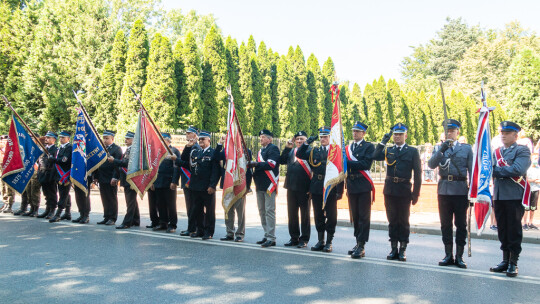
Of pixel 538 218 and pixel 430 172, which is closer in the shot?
pixel 538 218

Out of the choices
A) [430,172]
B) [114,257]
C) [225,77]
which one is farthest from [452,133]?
[225,77]

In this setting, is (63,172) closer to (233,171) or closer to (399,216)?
(233,171)

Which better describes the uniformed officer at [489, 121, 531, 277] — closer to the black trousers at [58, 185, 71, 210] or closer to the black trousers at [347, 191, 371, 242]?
the black trousers at [347, 191, 371, 242]

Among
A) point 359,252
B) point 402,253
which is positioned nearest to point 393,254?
point 402,253

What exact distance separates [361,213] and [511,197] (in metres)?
2.04

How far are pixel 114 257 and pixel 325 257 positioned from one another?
9.93 feet

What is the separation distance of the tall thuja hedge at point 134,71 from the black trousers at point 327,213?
18737mm

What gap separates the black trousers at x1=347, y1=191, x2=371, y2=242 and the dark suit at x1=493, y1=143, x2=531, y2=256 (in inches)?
68.7

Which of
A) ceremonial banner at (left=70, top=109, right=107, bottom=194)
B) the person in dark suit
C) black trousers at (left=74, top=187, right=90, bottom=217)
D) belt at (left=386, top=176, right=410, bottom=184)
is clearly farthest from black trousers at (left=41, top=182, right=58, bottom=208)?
belt at (left=386, top=176, right=410, bottom=184)

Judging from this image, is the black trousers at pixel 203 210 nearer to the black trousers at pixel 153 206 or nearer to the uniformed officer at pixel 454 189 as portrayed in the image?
the black trousers at pixel 153 206

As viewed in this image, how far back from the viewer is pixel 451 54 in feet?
251

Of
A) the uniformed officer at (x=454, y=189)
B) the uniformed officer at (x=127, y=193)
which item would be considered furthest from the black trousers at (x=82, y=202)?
the uniformed officer at (x=454, y=189)

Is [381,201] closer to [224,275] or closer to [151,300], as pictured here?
[224,275]

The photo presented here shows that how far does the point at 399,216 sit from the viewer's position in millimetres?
7113
